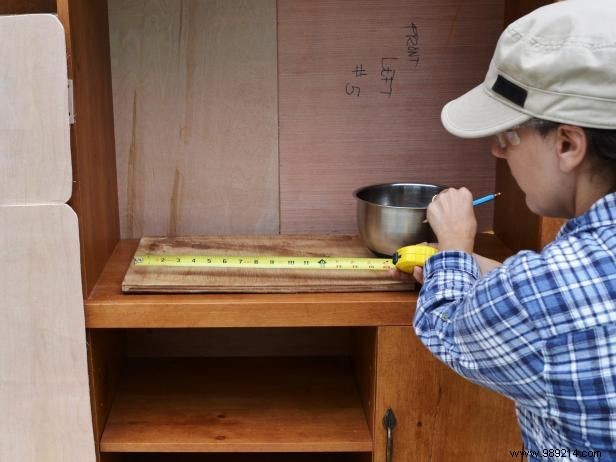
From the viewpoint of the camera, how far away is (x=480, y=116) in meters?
0.89

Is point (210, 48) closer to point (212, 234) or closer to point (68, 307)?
point (212, 234)

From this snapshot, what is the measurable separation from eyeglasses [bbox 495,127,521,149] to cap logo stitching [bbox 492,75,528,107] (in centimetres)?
4

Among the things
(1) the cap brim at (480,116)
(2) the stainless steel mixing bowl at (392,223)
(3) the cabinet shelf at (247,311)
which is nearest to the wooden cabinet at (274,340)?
(3) the cabinet shelf at (247,311)

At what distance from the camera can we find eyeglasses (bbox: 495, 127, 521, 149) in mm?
864

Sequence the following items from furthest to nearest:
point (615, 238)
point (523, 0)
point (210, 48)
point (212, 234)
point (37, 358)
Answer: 1. point (212, 234)
2. point (210, 48)
3. point (523, 0)
4. point (37, 358)
5. point (615, 238)

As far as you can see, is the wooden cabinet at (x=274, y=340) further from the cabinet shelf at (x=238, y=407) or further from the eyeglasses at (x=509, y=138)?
the eyeglasses at (x=509, y=138)

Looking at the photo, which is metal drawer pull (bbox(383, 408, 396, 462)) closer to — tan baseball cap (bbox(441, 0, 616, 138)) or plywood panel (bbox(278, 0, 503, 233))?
plywood panel (bbox(278, 0, 503, 233))

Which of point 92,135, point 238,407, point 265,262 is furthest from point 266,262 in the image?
point 92,135

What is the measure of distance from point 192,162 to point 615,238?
1074 mm

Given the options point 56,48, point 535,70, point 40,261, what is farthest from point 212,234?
point 535,70

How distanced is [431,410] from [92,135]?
2.81 feet

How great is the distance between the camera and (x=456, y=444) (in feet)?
4.28

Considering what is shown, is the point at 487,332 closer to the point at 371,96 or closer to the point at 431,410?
the point at 431,410

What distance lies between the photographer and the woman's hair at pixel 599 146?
78cm
